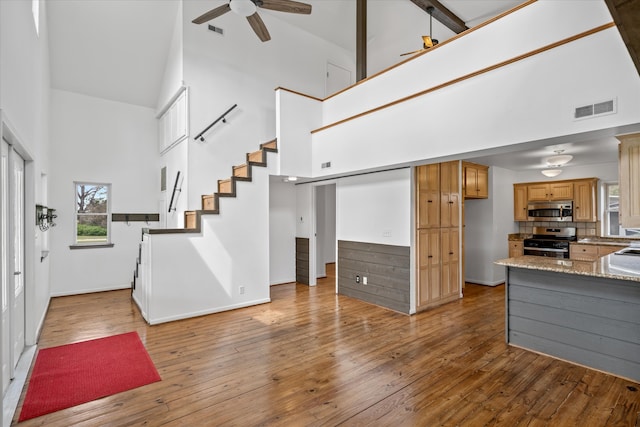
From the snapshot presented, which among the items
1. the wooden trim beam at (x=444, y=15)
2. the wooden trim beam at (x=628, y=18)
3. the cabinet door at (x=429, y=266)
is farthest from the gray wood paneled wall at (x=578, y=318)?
the wooden trim beam at (x=444, y=15)

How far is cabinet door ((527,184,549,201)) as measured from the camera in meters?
7.03

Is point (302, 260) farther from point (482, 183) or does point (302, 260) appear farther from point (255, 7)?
point (255, 7)

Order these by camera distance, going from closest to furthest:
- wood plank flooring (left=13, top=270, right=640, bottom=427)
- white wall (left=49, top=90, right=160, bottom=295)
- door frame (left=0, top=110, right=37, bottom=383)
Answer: wood plank flooring (left=13, top=270, right=640, bottom=427) → door frame (left=0, top=110, right=37, bottom=383) → white wall (left=49, top=90, right=160, bottom=295)

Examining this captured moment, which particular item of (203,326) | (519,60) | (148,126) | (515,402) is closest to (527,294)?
(515,402)

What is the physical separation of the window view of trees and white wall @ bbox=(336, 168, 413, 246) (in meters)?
4.80

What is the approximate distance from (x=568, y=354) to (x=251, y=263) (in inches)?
A: 168

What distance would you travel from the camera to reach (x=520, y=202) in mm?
7320

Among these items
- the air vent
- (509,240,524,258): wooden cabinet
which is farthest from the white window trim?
(509,240,524,258): wooden cabinet

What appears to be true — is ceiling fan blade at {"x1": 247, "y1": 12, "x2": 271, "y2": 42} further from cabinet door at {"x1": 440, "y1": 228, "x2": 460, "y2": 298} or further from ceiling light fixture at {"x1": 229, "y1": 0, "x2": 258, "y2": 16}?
cabinet door at {"x1": 440, "y1": 228, "x2": 460, "y2": 298}

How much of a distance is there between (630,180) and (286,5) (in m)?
4.57

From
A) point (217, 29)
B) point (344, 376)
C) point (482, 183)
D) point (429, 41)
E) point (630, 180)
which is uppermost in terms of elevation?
point (217, 29)

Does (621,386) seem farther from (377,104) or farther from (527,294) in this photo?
(377,104)

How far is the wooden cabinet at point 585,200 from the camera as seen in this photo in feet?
21.3

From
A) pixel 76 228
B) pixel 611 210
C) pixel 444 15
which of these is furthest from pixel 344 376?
pixel 611 210
